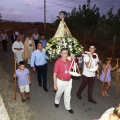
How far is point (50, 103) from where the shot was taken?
7.64m

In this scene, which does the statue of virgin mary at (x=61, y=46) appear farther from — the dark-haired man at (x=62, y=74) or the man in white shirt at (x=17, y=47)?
the man in white shirt at (x=17, y=47)

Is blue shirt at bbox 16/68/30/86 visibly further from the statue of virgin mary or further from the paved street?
the statue of virgin mary

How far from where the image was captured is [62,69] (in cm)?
654

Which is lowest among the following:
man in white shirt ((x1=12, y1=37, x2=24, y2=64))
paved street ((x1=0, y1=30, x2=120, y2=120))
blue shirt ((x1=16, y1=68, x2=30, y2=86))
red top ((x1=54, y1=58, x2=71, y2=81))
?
paved street ((x1=0, y1=30, x2=120, y2=120))

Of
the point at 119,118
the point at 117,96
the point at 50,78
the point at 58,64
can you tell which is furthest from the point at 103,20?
the point at 119,118

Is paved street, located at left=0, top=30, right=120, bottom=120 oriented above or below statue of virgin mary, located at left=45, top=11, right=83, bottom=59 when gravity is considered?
below

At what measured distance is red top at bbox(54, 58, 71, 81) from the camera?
6523mm

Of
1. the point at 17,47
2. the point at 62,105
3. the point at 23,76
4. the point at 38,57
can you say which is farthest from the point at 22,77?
the point at 17,47

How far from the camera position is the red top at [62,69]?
257 inches

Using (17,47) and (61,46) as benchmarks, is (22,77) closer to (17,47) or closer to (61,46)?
(61,46)

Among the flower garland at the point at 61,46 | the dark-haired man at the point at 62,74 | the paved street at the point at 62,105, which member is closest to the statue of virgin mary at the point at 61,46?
the flower garland at the point at 61,46

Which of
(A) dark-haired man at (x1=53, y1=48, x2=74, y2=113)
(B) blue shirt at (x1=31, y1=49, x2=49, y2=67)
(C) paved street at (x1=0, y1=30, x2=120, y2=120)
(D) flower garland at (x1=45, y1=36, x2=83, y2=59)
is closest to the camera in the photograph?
(A) dark-haired man at (x1=53, y1=48, x2=74, y2=113)

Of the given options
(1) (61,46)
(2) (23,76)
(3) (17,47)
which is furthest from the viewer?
→ (3) (17,47)

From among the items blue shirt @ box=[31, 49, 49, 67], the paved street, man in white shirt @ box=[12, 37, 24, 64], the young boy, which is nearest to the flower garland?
blue shirt @ box=[31, 49, 49, 67]
